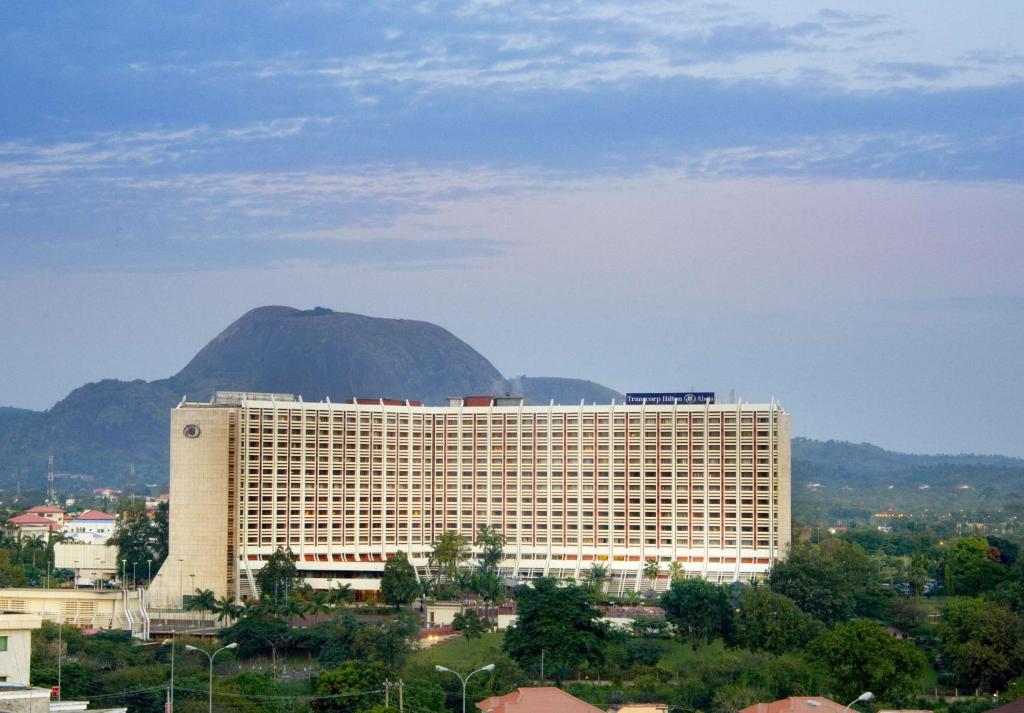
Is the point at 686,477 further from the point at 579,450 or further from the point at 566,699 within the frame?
the point at 566,699

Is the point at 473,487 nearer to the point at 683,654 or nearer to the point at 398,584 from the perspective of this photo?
the point at 398,584

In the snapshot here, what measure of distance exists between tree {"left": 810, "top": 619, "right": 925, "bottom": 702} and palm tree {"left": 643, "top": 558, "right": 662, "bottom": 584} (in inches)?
2473

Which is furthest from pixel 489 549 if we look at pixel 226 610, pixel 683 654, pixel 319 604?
pixel 683 654

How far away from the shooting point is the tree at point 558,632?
115875 millimetres

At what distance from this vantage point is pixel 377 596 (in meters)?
166

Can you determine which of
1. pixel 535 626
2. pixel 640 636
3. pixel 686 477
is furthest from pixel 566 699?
pixel 686 477

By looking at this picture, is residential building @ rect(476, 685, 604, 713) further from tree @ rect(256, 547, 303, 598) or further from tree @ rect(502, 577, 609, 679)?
tree @ rect(256, 547, 303, 598)

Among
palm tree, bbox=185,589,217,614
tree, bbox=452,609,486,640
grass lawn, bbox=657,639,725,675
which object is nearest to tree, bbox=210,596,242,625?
palm tree, bbox=185,589,217,614

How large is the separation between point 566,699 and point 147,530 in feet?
342

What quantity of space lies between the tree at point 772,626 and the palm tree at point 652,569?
138 feet

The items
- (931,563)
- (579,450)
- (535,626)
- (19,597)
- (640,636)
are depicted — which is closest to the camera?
(535,626)

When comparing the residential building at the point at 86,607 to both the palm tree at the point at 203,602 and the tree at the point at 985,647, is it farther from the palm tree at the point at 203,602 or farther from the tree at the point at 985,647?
the tree at the point at 985,647

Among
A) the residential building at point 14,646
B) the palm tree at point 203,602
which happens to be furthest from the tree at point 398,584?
the residential building at point 14,646

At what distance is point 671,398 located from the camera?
176 metres
